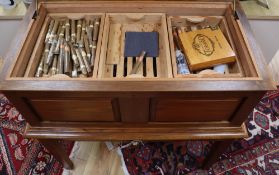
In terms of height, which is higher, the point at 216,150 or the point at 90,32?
the point at 90,32

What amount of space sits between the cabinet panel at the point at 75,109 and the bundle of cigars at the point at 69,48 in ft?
0.36

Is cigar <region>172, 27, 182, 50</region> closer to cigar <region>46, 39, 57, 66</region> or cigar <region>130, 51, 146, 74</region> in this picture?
cigar <region>130, 51, 146, 74</region>

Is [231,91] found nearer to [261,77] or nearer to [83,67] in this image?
[261,77]

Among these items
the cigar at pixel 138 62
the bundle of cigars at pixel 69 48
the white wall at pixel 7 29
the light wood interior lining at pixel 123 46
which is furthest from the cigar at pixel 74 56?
the white wall at pixel 7 29

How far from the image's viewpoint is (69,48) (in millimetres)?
907

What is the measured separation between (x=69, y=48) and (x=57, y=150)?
0.51 m

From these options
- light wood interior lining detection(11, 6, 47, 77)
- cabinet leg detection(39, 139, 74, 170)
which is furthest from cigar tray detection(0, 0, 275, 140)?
cabinet leg detection(39, 139, 74, 170)

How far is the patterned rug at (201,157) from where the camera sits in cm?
132

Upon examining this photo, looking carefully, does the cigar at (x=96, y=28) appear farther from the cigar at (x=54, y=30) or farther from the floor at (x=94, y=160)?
the floor at (x=94, y=160)

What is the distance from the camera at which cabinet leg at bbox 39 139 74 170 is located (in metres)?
1.00

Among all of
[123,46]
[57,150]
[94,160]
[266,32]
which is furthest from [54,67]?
[266,32]

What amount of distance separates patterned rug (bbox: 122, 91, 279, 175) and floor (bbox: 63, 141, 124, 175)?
0.23 ft

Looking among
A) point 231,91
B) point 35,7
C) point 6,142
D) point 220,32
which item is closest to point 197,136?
point 231,91

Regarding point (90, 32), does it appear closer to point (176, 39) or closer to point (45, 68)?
point (45, 68)
